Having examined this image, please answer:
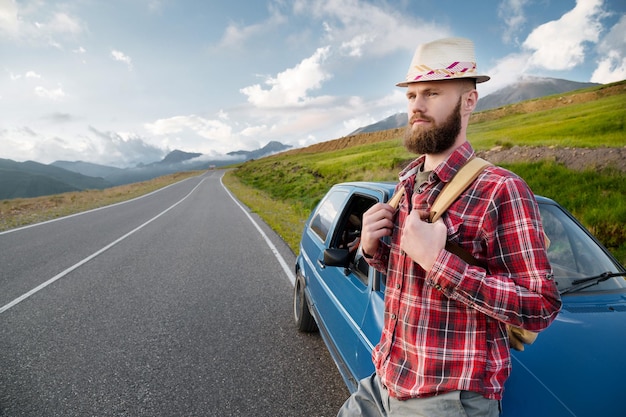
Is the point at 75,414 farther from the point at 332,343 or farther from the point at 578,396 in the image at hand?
the point at 578,396

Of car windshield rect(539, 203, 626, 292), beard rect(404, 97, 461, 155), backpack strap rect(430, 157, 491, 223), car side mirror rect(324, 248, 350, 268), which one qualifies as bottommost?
car windshield rect(539, 203, 626, 292)

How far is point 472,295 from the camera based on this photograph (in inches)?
38.6

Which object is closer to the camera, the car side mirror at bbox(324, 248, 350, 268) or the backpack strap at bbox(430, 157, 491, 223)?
the backpack strap at bbox(430, 157, 491, 223)

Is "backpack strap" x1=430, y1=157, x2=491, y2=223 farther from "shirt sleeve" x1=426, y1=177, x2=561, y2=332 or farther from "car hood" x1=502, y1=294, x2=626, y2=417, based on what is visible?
"car hood" x1=502, y1=294, x2=626, y2=417

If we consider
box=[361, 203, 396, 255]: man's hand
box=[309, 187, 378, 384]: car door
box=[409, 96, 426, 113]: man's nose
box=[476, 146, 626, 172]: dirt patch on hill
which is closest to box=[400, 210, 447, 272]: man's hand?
box=[361, 203, 396, 255]: man's hand

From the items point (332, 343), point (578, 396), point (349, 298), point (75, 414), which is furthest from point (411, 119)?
point (75, 414)

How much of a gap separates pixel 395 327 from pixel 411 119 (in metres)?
0.80

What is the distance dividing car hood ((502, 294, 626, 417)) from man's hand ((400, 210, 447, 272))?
0.84 metres

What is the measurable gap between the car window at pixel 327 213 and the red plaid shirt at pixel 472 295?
1.94m

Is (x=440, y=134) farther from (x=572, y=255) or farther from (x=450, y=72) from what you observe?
(x=572, y=255)

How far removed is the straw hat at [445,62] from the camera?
1163 millimetres

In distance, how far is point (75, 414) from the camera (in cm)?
254

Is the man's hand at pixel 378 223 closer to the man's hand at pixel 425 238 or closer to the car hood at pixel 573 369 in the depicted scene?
the man's hand at pixel 425 238

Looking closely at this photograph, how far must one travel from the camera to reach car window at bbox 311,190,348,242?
3229 mm
